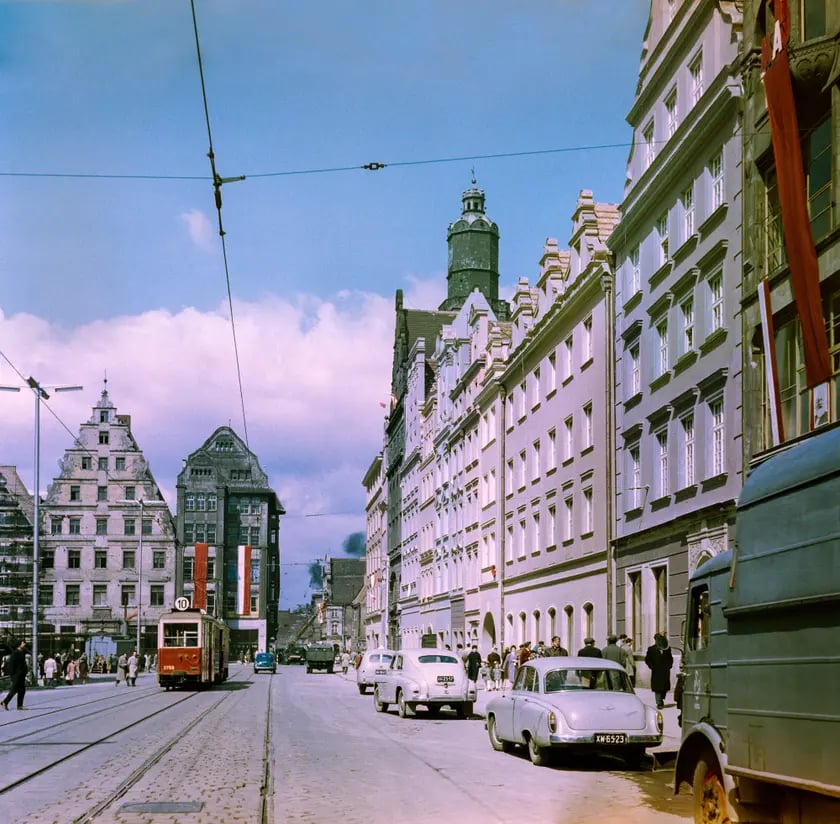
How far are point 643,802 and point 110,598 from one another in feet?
311

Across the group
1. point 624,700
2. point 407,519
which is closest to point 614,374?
point 624,700

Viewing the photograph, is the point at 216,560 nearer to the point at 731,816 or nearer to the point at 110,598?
the point at 110,598

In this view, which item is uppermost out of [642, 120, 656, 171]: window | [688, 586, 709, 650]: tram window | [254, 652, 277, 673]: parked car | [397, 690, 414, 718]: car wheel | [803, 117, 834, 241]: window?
[642, 120, 656, 171]: window

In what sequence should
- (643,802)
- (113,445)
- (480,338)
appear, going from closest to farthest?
(643,802) → (480,338) → (113,445)

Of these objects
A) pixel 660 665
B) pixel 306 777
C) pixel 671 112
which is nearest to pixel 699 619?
pixel 306 777

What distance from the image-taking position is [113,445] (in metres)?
103

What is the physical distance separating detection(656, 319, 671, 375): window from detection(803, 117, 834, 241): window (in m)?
8.39

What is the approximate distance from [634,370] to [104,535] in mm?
76743

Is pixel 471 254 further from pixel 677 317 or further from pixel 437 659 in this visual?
pixel 437 659

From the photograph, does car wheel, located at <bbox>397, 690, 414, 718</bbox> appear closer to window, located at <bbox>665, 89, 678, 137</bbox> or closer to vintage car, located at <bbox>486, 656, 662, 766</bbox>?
vintage car, located at <bbox>486, 656, 662, 766</bbox>

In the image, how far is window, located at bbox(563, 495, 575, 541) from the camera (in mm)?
41688

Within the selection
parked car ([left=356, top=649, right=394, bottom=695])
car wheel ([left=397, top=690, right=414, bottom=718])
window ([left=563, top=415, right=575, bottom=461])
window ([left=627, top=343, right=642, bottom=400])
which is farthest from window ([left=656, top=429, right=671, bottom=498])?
parked car ([left=356, top=649, right=394, bottom=695])

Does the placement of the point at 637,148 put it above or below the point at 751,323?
above

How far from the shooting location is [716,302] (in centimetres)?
2912
